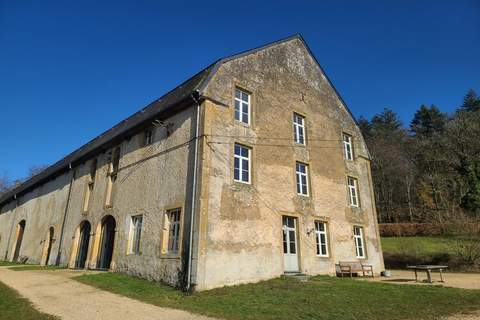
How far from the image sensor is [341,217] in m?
16.8

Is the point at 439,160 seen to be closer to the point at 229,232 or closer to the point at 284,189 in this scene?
the point at 284,189

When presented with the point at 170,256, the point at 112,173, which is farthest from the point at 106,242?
the point at 170,256

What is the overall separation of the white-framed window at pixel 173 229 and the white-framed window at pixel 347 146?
37.0 feet

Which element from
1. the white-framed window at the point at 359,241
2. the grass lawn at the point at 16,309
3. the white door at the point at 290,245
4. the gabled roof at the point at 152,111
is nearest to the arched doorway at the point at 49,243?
the gabled roof at the point at 152,111

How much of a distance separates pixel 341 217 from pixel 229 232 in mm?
7680

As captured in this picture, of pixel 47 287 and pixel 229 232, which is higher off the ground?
pixel 229 232

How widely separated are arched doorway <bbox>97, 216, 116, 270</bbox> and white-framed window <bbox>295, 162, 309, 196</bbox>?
9.81 metres

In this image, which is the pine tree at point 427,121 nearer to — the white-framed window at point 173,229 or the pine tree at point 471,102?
the pine tree at point 471,102

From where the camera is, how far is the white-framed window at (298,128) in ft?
53.4

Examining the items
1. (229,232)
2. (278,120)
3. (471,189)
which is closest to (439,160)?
(471,189)

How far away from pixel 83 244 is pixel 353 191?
643 inches

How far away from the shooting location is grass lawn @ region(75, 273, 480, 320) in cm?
746

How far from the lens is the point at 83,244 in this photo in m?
18.9

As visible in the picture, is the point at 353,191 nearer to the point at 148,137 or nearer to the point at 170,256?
the point at 170,256
